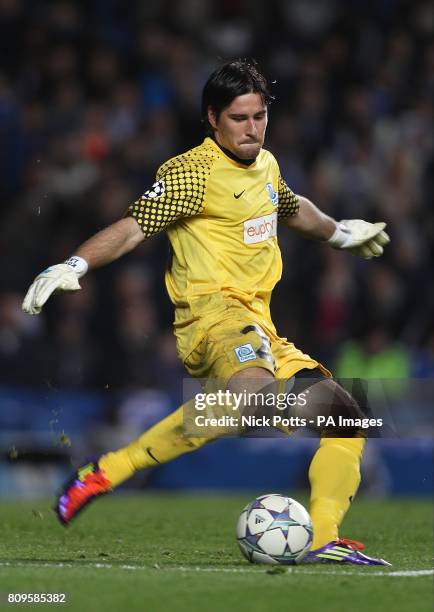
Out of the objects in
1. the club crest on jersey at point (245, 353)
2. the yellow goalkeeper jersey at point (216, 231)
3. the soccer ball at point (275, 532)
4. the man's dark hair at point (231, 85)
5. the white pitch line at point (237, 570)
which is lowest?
the white pitch line at point (237, 570)

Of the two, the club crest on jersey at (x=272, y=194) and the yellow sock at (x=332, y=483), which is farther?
the club crest on jersey at (x=272, y=194)

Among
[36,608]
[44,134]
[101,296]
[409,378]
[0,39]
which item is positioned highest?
[0,39]

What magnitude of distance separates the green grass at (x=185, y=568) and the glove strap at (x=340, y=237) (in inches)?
66.4

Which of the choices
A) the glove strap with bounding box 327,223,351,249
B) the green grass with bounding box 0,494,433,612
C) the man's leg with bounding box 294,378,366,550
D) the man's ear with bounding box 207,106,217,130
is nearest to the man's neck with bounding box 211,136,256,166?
the man's ear with bounding box 207,106,217,130

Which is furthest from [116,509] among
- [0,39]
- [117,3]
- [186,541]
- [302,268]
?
[117,3]

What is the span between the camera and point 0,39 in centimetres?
1616

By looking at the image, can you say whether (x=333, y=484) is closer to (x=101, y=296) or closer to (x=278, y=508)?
(x=278, y=508)

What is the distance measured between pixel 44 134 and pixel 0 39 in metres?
1.68

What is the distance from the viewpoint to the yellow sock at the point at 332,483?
680cm

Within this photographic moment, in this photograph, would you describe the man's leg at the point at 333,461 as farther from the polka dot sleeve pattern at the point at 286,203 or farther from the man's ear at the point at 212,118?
the man's ear at the point at 212,118

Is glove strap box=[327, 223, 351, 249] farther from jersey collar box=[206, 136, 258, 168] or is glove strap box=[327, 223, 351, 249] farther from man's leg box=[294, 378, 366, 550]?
man's leg box=[294, 378, 366, 550]

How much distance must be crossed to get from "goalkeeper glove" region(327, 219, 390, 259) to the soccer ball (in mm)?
1844

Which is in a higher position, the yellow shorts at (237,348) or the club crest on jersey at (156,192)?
the club crest on jersey at (156,192)

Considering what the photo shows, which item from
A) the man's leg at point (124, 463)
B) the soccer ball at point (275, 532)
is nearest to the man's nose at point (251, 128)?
the man's leg at point (124, 463)
